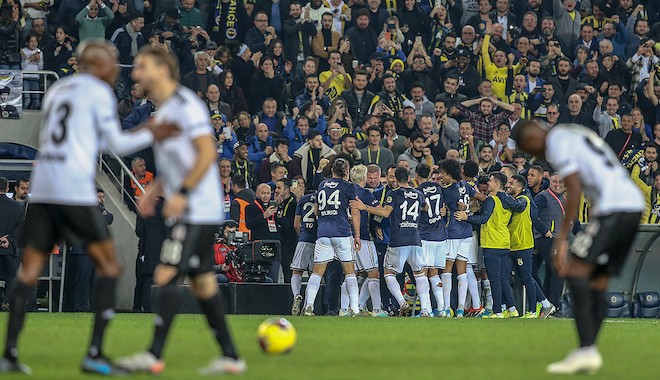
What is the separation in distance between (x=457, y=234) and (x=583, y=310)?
12.1 metres

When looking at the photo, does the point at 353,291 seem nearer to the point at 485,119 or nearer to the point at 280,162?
the point at 280,162

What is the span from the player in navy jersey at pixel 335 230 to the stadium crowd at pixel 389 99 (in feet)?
1.51

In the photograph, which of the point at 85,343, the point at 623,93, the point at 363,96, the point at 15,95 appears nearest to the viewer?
the point at 85,343

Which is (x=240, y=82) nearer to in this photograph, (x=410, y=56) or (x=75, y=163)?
(x=410, y=56)

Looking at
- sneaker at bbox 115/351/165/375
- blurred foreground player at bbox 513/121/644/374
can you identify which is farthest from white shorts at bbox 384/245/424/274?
sneaker at bbox 115/351/165/375

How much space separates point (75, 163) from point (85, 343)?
12.3 feet

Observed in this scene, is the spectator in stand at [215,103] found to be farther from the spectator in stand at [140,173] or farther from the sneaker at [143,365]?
the sneaker at [143,365]

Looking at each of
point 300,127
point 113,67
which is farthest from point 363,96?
point 113,67

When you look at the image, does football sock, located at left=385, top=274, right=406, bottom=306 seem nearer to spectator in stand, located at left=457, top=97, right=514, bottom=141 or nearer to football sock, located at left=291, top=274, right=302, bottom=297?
football sock, located at left=291, top=274, right=302, bottom=297

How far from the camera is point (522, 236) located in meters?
22.2

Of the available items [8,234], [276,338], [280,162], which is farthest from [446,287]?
[276,338]

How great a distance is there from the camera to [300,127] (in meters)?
25.1

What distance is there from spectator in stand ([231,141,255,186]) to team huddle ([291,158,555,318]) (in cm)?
209

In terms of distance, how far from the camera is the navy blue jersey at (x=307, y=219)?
22.2 metres
